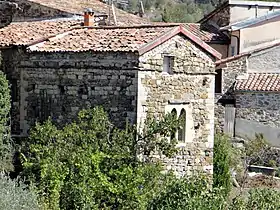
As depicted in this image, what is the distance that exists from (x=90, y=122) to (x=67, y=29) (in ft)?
14.1

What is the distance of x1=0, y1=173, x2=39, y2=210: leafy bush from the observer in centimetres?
1134

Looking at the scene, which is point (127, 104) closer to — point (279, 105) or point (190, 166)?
point (190, 166)

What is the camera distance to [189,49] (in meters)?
16.5

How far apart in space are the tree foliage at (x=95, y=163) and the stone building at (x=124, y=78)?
0.77 m

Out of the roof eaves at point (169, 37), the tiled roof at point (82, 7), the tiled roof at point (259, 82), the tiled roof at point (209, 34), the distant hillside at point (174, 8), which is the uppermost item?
the distant hillside at point (174, 8)

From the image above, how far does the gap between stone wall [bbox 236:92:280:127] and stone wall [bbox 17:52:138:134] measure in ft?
30.4

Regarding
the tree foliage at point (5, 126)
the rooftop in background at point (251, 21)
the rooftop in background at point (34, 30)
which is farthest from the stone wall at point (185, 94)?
the rooftop in background at point (251, 21)

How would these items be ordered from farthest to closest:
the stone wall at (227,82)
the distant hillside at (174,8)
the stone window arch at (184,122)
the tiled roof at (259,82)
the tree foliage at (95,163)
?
the distant hillside at (174,8) < the stone wall at (227,82) < the tiled roof at (259,82) < the stone window arch at (184,122) < the tree foliage at (95,163)

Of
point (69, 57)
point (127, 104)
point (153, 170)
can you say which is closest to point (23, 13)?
point (69, 57)

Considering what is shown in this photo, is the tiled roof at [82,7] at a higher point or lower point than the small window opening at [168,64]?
higher

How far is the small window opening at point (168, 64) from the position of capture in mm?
16156

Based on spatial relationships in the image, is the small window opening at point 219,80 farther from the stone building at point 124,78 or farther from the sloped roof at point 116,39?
the sloped roof at point 116,39

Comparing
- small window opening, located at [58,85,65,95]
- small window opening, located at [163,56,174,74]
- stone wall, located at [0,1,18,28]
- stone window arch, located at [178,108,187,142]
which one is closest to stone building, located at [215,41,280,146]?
stone wall, located at [0,1,18,28]

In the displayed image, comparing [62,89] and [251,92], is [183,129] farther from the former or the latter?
[251,92]
